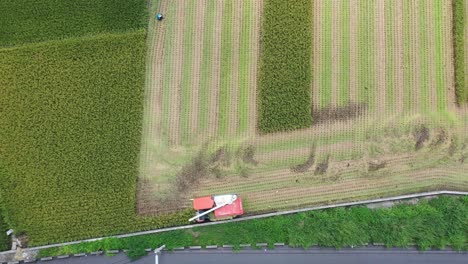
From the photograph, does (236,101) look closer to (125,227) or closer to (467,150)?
(125,227)

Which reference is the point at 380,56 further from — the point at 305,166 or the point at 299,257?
the point at 299,257

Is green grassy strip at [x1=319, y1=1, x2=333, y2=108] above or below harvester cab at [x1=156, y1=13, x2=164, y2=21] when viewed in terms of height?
below

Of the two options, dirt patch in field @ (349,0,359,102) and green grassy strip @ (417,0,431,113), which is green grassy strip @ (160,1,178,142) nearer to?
dirt patch in field @ (349,0,359,102)

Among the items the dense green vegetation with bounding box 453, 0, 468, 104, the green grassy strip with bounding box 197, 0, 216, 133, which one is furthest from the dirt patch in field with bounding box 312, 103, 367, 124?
the green grassy strip with bounding box 197, 0, 216, 133

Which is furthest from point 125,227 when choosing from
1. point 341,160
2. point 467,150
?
point 467,150

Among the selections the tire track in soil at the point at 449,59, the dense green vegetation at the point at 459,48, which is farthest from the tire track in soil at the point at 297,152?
the dense green vegetation at the point at 459,48

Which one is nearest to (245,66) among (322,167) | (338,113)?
(338,113)
